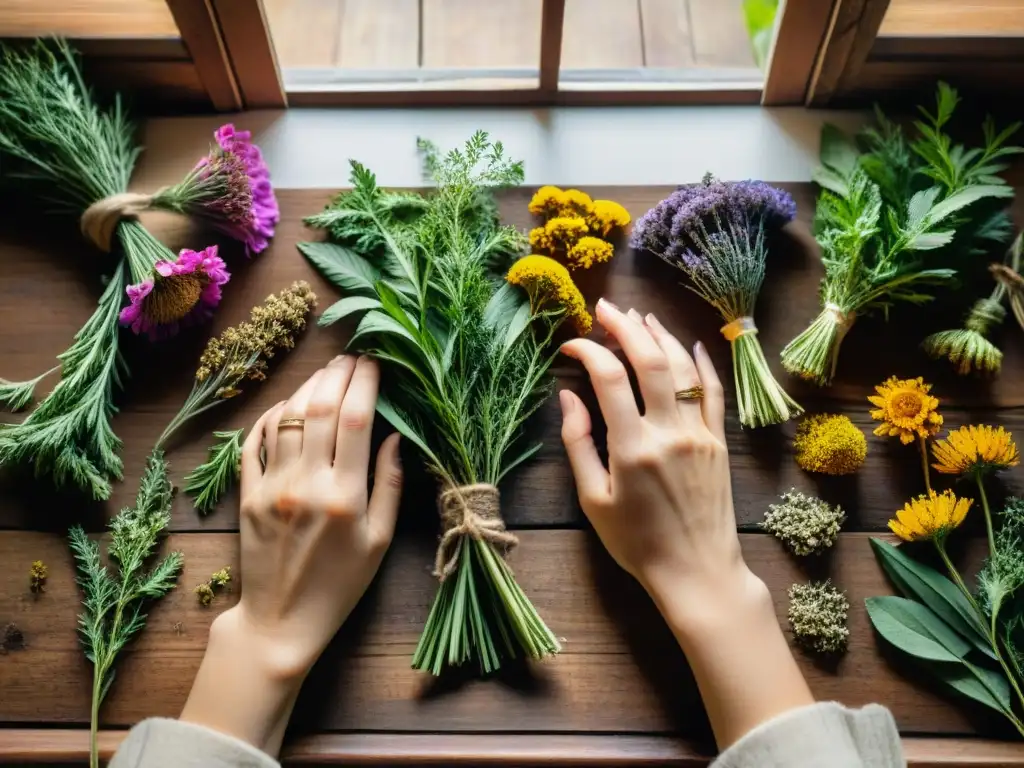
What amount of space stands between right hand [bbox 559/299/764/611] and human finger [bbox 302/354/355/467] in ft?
1.06

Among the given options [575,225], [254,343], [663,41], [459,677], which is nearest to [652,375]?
[575,225]

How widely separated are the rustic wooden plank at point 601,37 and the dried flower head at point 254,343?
70cm

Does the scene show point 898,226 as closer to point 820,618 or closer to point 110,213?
point 820,618

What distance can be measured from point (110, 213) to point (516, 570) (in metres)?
0.82

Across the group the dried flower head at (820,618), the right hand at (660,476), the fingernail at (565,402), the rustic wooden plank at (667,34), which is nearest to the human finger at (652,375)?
the right hand at (660,476)

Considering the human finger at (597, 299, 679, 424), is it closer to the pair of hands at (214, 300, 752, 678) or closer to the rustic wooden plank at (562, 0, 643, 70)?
the pair of hands at (214, 300, 752, 678)

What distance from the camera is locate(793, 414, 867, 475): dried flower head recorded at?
121 cm

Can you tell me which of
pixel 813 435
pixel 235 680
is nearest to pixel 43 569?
pixel 235 680

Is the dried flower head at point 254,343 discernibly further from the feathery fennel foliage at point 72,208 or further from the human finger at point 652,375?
the human finger at point 652,375

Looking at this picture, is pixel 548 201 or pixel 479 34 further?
pixel 479 34

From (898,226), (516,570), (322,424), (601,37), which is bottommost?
(516,570)

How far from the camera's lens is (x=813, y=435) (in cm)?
124

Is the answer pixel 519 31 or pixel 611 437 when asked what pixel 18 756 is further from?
pixel 519 31

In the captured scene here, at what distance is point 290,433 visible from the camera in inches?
45.3
